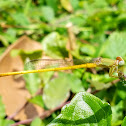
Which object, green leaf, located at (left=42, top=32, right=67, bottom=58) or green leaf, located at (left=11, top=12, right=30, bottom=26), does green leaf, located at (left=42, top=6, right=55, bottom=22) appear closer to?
green leaf, located at (left=11, top=12, right=30, bottom=26)

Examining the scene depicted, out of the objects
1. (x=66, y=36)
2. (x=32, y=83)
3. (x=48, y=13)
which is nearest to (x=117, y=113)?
(x=32, y=83)

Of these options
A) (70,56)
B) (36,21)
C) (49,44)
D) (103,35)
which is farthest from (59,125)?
(36,21)

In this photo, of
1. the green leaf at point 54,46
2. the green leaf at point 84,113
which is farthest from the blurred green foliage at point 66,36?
the green leaf at point 84,113

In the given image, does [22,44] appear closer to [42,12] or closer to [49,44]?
[49,44]

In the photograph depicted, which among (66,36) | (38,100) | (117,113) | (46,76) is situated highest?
(66,36)

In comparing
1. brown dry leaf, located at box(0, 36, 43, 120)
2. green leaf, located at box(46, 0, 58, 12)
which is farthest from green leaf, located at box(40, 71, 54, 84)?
green leaf, located at box(46, 0, 58, 12)

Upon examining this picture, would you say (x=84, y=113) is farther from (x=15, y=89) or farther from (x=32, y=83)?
(x=15, y=89)
